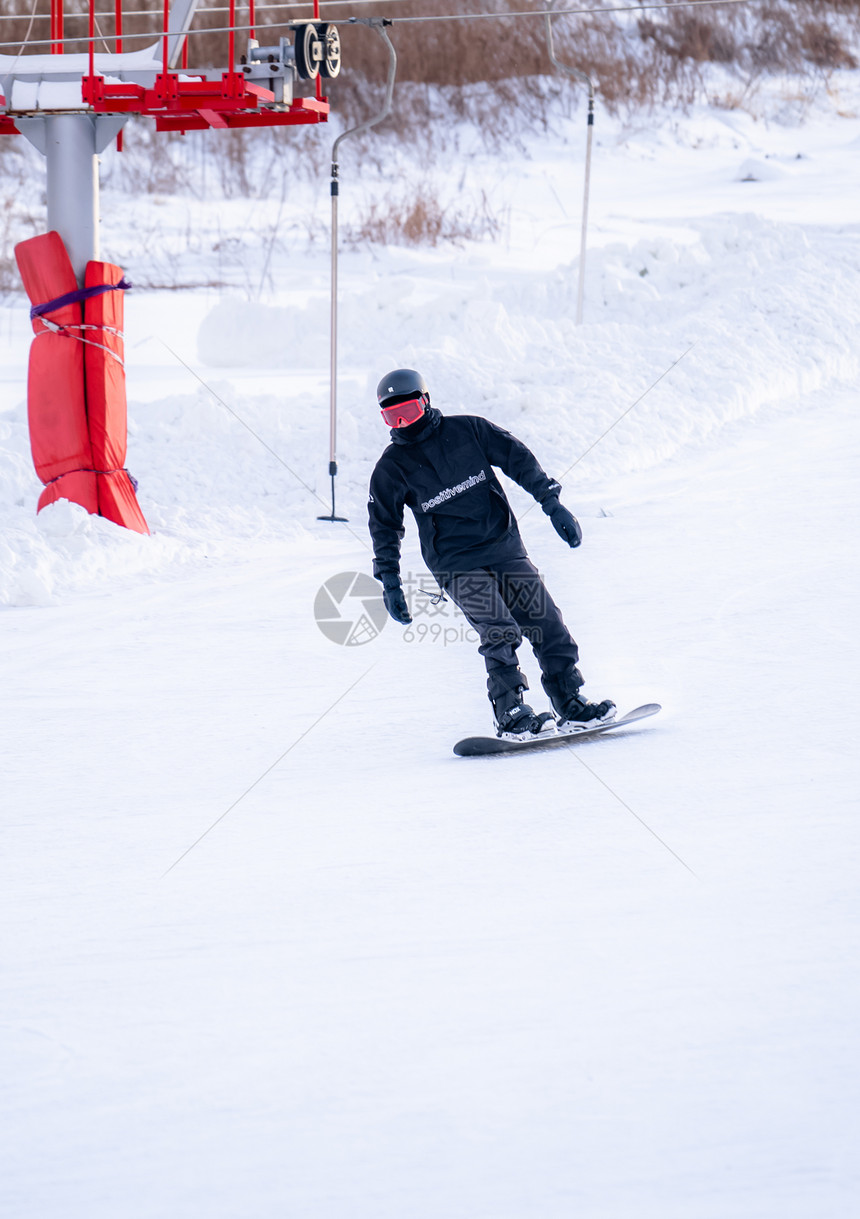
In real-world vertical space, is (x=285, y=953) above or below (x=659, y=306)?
below

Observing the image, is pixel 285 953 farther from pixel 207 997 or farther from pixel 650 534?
pixel 650 534

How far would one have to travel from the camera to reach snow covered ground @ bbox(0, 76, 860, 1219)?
2346 mm

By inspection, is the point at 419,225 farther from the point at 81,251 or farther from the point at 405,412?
the point at 405,412

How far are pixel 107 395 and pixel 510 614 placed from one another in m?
3.74

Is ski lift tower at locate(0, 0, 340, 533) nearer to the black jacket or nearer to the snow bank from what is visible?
the snow bank

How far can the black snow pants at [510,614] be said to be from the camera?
4527 millimetres

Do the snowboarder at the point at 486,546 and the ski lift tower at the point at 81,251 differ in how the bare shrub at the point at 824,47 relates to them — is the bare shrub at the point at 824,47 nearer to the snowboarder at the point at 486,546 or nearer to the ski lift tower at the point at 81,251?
the ski lift tower at the point at 81,251

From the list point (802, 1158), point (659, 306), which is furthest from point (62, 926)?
point (659, 306)

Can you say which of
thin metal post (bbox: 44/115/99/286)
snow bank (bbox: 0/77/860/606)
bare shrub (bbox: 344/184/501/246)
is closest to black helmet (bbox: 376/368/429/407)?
snow bank (bbox: 0/77/860/606)

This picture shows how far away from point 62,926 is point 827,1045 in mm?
1989

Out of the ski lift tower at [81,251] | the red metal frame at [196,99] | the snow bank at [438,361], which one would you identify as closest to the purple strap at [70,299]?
the ski lift tower at [81,251]

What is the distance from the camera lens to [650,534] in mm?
7156

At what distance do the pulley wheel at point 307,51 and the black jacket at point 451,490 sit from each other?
3.08m

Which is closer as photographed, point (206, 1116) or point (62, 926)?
point (206, 1116)
